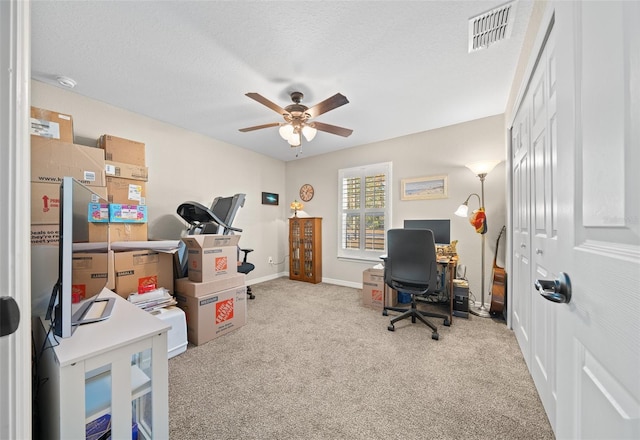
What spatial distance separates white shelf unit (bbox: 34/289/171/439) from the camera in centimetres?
80

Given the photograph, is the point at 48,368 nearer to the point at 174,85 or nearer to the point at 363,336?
the point at 363,336

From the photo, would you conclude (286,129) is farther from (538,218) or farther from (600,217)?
(600,217)

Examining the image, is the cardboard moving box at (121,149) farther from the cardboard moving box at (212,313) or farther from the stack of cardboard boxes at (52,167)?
the cardboard moving box at (212,313)

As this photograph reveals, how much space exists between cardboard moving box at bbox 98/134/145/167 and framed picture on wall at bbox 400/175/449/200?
3.48 metres

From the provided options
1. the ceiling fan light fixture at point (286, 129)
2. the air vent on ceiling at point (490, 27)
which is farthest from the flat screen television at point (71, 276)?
the air vent on ceiling at point (490, 27)

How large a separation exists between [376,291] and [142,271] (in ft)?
8.77

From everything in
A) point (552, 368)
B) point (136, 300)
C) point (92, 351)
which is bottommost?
point (552, 368)

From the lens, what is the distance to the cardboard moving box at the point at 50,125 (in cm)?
188

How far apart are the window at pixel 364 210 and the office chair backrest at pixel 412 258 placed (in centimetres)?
136

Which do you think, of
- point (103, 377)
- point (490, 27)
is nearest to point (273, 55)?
point (490, 27)

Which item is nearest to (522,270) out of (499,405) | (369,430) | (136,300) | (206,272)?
(499,405)

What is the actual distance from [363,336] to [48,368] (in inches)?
85.0

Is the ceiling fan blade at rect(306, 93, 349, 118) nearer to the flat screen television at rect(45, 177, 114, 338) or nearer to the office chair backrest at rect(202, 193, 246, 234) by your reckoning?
the office chair backrest at rect(202, 193, 246, 234)

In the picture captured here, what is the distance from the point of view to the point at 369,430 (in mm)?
1301
